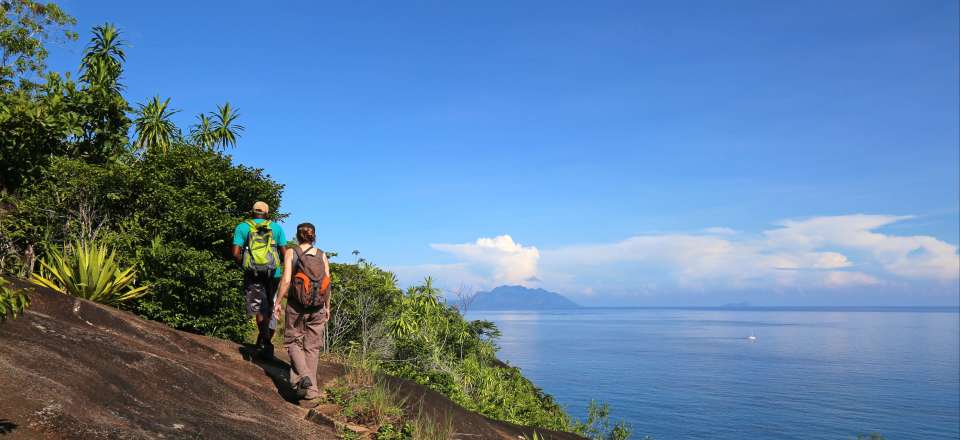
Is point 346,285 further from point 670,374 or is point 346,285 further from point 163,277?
point 670,374

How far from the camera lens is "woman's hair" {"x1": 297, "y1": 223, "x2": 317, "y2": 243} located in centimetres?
723

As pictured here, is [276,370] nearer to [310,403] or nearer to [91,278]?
[310,403]

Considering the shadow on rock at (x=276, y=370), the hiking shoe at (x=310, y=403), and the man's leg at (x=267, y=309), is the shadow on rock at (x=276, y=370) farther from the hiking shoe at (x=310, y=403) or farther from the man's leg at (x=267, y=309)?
the man's leg at (x=267, y=309)

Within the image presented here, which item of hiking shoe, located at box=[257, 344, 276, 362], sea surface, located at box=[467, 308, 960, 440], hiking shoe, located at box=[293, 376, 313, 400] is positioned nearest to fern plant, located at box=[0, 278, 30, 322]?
hiking shoe, located at box=[293, 376, 313, 400]

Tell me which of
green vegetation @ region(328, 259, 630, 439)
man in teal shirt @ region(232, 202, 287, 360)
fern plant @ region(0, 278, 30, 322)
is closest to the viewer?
fern plant @ region(0, 278, 30, 322)

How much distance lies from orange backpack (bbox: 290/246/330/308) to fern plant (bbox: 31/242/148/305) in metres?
3.57

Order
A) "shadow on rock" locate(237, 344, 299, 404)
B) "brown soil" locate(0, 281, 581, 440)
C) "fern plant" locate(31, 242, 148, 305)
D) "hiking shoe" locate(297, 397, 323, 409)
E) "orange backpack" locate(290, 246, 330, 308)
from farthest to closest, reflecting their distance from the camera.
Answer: "fern plant" locate(31, 242, 148, 305) → "shadow on rock" locate(237, 344, 299, 404) → "hiking shoe" locate(297, 397, 323, 409) → "orange backpack" locate(290, 246, 330, 308) → "brown soil" locate(0, 281, 581, 440)

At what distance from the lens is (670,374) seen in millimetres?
73812

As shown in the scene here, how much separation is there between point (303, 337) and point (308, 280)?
0.72m

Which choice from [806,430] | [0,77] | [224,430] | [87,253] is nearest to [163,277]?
[87,253]

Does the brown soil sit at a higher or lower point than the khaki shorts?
lower

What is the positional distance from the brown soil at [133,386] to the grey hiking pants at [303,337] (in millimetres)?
431

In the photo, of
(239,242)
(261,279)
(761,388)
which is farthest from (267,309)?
A: (761,388)

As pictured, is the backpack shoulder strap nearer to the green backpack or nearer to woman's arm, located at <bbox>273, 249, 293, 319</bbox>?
woman's arm, located at <bbox>273, 249, 293, 319</bbox>
